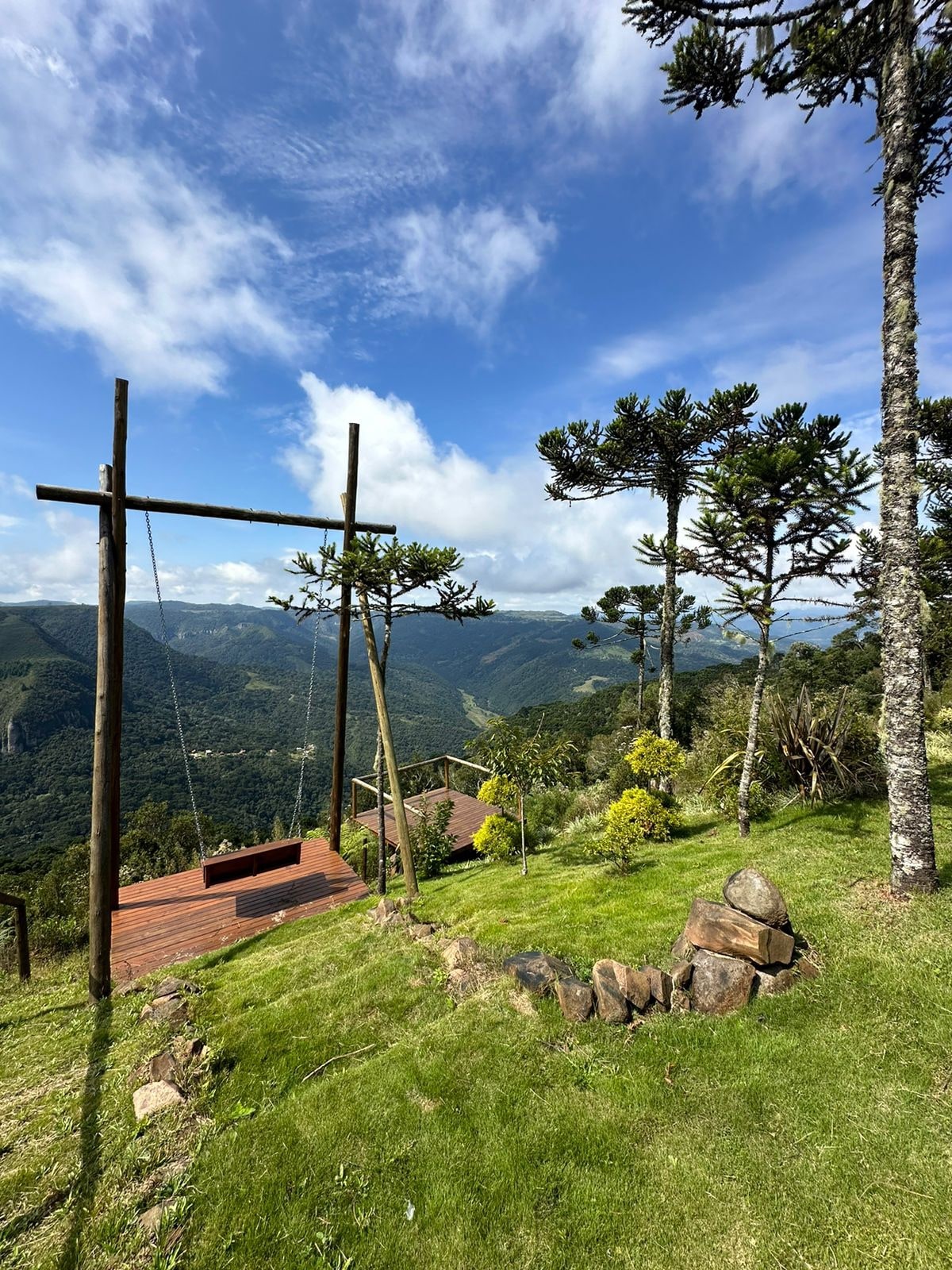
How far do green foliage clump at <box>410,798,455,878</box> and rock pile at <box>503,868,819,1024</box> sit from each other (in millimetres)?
6578

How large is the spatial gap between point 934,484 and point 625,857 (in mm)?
14957

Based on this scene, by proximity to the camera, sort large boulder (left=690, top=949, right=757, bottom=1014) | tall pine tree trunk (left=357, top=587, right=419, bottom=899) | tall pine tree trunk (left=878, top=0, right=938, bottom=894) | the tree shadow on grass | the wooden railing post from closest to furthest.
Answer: the tree shadow on grass, large boulder (left=690, top=949, right=757, bottom=1014), tall pine tree trunk (left=878, top=0, right=938, bottom=894), the wooden railing post, tall pine tree trunk (left=357, top=587, right=419, bottom=899)

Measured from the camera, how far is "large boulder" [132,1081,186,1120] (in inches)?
162

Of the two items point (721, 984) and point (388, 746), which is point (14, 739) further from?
point (721, 984)

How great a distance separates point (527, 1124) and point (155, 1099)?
3.17 m

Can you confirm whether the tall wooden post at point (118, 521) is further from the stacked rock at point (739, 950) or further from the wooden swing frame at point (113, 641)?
the stacked rock at point (739, 950)

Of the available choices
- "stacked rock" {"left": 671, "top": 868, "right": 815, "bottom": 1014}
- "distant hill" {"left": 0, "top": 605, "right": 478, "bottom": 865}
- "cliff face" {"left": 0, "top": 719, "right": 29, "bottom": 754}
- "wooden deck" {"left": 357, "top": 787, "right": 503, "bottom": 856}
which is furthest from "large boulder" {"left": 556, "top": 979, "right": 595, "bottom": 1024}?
"cliff face" {"left": 0, "top": 719, "right": 29, "bottom": 754}

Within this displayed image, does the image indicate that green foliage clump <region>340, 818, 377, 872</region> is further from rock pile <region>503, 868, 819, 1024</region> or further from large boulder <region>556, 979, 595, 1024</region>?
rock pile <region>503, 868, 819, 1024</region>

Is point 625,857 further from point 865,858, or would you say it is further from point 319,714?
point 319,714

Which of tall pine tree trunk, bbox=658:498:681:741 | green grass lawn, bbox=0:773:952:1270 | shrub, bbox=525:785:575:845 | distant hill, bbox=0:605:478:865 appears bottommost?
distant hill, bbox=0:605:478:865

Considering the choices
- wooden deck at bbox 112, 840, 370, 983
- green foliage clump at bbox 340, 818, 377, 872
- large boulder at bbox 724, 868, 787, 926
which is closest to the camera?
large boulder at bbox 724, 868, 787, 926

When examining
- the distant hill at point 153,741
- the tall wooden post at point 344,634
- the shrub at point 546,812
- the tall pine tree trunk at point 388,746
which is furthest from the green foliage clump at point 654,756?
the distant hill at point 153,741

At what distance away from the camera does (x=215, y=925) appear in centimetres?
852

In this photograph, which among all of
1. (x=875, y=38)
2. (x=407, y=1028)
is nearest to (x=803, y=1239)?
(x=407, y=1028)
